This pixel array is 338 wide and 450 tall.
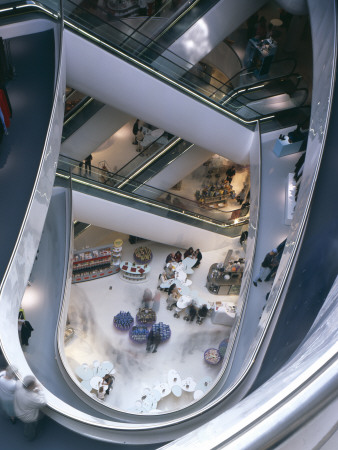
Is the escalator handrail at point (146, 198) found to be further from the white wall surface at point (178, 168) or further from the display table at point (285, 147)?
the display table at point (285, 147)

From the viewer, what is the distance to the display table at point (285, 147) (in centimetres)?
1119

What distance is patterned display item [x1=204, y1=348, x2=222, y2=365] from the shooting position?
11406mm

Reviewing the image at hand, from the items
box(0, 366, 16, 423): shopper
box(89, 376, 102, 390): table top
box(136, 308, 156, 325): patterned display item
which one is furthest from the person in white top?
box(136, 308, 156, 325): patterned display item

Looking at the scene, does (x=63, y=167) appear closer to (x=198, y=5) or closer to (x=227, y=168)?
(x=198, y=5)

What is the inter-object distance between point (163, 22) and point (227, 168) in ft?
21.5

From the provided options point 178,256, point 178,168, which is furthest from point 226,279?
point 178,168

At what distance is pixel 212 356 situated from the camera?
1148 cm

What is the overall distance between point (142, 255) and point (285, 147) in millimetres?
5611

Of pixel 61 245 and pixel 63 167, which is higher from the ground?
pixel 63 167

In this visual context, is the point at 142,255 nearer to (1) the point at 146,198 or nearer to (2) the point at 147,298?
(2) the point at 147,298

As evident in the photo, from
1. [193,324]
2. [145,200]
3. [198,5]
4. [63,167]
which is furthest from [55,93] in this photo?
[193,324]

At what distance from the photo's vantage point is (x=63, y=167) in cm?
1057

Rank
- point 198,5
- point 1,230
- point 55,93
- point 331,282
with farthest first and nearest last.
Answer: point 198,5 → point 55,93 → point 1,230 → point 331,282

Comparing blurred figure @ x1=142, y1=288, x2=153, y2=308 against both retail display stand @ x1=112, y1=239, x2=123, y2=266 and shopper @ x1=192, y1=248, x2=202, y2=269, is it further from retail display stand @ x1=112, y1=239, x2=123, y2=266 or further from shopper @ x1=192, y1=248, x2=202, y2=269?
shopper @ x1=192, y1=248, x2=202, y2=269
